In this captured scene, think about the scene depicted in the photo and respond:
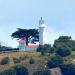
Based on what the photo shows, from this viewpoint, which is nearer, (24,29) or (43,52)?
(43,52)

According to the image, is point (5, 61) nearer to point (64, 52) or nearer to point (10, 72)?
point (10, 72)

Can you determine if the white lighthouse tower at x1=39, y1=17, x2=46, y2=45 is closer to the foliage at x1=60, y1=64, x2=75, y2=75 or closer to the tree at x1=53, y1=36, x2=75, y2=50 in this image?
the tree at x1=53, y1=36, x2=75, y2=50

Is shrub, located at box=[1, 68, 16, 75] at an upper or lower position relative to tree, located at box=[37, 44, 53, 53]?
lower

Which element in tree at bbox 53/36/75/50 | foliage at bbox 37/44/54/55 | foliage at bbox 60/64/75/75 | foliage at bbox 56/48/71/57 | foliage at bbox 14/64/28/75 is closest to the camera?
foliage at bbox 14/64/28/75

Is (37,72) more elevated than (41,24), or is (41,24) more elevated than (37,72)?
(41,24)

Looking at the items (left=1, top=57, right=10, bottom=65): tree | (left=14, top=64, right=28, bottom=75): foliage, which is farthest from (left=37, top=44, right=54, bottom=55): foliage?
(left=14, top=64, right=28, bottom=75): foliage

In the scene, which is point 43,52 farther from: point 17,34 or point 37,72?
point 17,34

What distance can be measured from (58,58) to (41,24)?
20.8 meters

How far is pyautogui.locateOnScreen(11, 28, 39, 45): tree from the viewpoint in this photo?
18077 cm

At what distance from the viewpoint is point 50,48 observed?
16688 centimetres

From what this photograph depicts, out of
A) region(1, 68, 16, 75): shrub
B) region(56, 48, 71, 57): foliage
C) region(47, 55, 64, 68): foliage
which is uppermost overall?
region(56, 48, 71, 57): foliage

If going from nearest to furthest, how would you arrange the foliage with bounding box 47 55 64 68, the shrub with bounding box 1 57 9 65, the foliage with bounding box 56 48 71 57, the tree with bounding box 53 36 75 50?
the foliage with bounding box 47 55 64 68 → the shrub with bounding box 1 57 9 65 → the foliage with bounding box 56 48 71 57 → the tree with bounding box 53 36 75 50

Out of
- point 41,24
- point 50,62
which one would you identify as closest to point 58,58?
point 50,62

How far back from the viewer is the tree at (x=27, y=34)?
7117 inches
